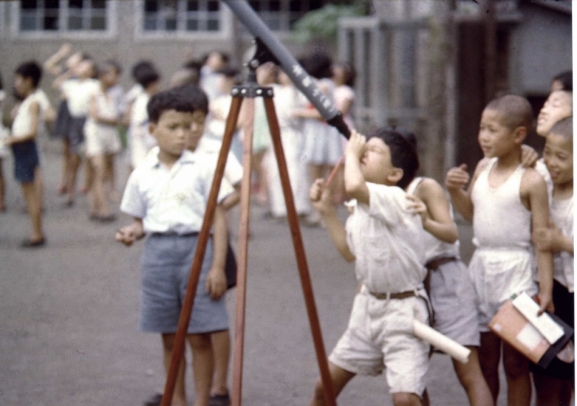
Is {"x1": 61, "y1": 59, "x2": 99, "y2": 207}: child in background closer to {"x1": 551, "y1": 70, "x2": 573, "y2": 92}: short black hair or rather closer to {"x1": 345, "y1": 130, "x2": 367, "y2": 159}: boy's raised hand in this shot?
{"x1": 551, "y1": 70, "x2": 573, "y2": 92}: short black hair

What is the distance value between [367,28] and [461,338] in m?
8.86

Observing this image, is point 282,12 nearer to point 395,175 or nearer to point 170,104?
point 170,104

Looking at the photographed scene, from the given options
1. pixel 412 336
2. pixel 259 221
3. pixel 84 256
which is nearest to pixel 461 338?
pixel 412 336

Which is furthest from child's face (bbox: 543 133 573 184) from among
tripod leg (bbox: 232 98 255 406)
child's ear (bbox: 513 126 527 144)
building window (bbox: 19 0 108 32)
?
building window (bbox: 19 0 108 32)

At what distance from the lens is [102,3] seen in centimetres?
2434

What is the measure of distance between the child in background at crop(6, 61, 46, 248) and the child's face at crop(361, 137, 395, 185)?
605 centimetres

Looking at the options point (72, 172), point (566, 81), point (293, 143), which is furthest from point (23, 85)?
point (566, 81)

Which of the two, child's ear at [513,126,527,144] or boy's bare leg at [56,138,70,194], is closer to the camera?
child's ear at [513,126,527,144]

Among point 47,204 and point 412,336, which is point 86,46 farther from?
point 412,336

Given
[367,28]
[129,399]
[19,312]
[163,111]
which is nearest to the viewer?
[163,111]

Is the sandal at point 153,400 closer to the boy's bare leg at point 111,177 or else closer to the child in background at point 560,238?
the child in background at point 560,238

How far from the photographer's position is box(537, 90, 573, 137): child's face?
14.7 ft

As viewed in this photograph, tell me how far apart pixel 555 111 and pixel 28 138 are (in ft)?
20.1

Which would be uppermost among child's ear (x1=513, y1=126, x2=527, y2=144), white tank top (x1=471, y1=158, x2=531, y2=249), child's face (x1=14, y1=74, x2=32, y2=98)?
child's face (x1=14, y1=74, x2=32, y2=98)
